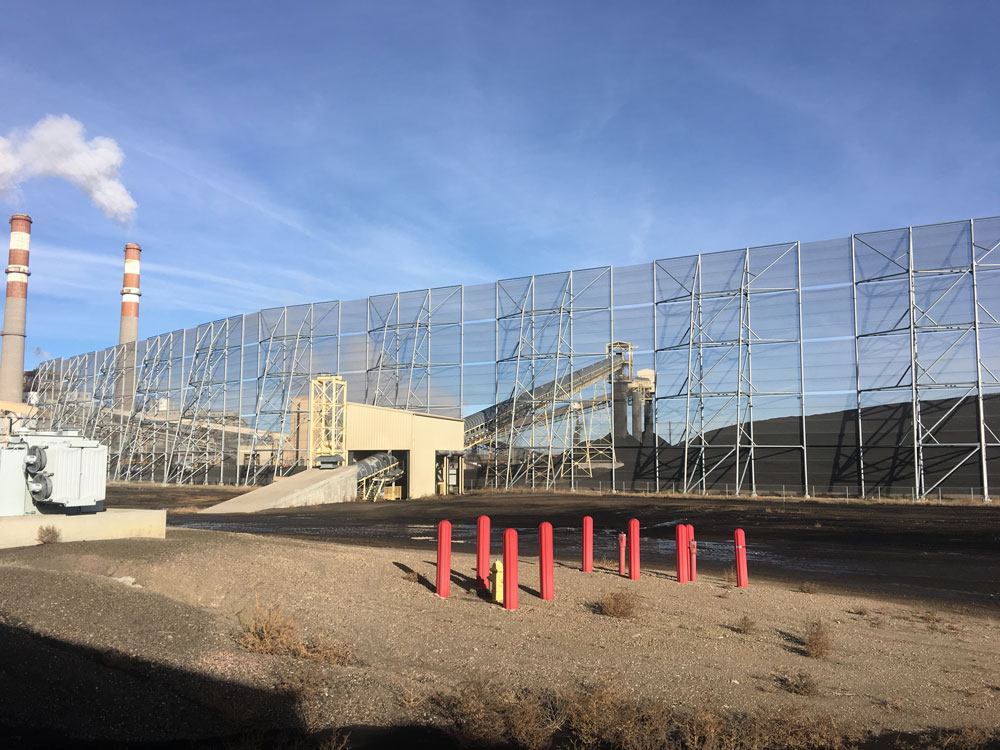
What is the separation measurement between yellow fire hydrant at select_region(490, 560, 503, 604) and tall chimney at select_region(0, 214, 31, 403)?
265 ft

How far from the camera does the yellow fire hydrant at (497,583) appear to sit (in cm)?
1058

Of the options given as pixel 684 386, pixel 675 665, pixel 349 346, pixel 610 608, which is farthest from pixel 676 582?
pixel 349 346

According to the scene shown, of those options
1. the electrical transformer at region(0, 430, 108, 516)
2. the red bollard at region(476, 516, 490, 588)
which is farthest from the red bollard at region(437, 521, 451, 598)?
the electrical transformer at region(0, 430, 108, 516)

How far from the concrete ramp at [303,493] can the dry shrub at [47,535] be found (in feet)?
70.1

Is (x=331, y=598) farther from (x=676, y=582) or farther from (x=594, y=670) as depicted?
(x=676, y=582)

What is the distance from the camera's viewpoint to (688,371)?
4003cm

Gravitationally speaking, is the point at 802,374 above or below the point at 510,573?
above

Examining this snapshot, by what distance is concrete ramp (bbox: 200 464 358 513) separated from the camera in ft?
113

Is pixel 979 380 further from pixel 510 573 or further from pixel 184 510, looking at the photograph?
pixel 184 510

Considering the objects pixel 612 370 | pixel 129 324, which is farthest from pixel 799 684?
pixel 129 324

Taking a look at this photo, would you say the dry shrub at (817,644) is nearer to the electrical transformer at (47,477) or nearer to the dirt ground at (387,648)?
the dirt ground at (387,648)

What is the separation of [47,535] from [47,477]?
4.38ft

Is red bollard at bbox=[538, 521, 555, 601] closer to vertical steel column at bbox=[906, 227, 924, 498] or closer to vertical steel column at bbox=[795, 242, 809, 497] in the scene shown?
vertical steel column at bbox=[795, 242, 809, 497]

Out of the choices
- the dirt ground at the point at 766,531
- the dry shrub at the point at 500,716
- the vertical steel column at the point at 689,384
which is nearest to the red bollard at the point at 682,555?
the dirt ground at the point at 766,531
